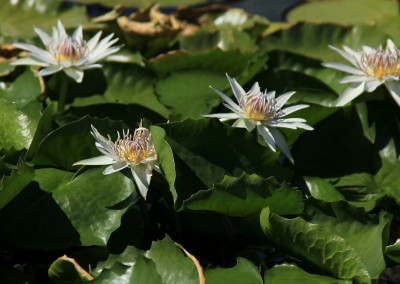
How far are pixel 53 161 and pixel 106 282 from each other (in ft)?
1.38

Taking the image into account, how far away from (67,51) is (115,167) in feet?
1.59

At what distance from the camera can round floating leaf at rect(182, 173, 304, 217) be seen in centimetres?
116

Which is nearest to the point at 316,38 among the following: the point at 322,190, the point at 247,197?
the point at 322,190

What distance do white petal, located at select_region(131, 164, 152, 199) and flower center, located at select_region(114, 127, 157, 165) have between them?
0.02 m

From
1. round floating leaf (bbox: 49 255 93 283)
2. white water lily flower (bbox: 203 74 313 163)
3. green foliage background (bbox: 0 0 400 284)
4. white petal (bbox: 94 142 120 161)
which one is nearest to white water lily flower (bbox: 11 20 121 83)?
green foliage background (bbox: 0 0 400 284)

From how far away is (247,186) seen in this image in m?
1.18

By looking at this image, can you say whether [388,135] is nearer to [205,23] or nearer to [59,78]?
[59,78]

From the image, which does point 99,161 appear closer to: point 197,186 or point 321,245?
point 197,186

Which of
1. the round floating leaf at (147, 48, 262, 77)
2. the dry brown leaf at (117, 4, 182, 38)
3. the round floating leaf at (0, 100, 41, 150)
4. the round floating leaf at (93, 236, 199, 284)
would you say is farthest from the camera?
the dry brown leaf at (117, 4, 182, 38)

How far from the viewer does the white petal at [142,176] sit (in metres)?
1.23

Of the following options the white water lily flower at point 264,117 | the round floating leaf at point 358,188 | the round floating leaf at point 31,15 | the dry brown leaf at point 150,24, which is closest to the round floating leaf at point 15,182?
the white water lily flower at point 264,117

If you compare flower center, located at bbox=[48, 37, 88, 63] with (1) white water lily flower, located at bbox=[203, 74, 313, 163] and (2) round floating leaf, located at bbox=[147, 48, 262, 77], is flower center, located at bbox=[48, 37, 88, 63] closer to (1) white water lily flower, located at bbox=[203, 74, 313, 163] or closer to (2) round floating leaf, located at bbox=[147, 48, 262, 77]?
(2) round floating leaf, located at bbox=[147, 48, 262, 77]

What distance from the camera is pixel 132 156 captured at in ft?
4.05

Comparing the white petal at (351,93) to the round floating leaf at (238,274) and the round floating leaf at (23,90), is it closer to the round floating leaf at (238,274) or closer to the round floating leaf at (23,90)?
the round floating leaf at (238,274)
